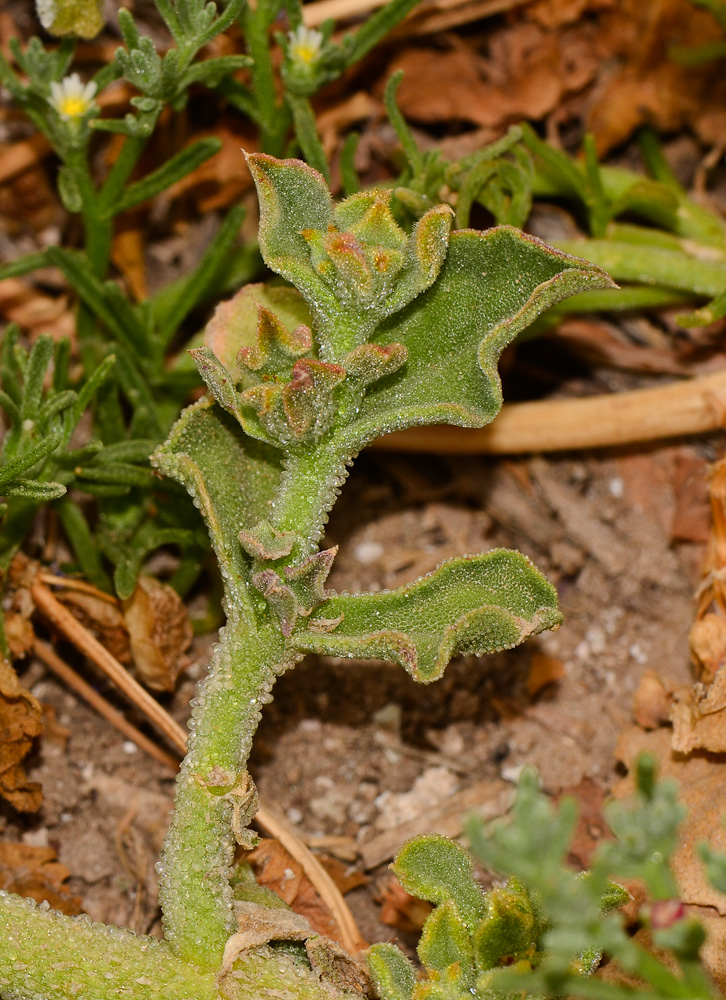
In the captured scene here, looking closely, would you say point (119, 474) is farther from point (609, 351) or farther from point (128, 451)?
point (609, 351)

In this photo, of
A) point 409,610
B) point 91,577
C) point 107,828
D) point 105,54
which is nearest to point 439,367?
point 409,610

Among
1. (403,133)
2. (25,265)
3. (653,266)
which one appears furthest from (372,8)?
(25,265)

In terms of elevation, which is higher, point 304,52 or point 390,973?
point 304,52

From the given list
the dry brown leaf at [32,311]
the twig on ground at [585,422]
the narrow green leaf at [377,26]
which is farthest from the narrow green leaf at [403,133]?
the dry brown leaf at [32,311]

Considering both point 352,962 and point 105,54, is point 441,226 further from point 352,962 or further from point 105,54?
point 105,54

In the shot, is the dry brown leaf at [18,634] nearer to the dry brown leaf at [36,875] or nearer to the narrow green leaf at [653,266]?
the dry brown leaf at [36,875]

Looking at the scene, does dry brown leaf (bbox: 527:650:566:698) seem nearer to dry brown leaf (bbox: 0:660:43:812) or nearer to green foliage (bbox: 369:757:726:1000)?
green foliage (bbox: 369:757:726:1000)

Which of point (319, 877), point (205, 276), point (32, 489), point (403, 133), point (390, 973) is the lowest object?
point (319, 877)
